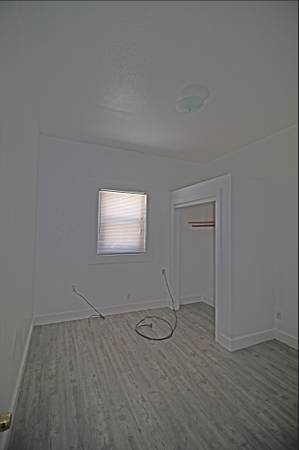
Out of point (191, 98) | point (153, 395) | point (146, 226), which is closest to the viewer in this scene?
point (153, 395)

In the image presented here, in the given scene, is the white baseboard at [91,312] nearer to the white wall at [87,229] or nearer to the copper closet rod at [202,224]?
the white wall at [87,229]

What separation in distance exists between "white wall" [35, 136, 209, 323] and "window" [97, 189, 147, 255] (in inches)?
4.4

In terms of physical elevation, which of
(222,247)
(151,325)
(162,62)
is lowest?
(151,325)

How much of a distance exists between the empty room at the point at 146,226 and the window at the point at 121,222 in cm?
2

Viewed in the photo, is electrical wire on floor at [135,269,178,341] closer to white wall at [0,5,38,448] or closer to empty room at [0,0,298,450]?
empty room at [0,0,298,450]

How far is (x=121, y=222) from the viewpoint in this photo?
304cm

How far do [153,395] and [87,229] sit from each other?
1989 millimetres

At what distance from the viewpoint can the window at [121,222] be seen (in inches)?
114

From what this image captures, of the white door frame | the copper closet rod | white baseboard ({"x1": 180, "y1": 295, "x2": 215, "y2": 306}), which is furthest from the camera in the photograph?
white baseboard ({"x1": 180, "y1": 295, "x2": 215, "y2": 306})

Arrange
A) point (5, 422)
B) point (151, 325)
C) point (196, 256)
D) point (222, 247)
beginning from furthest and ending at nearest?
point (196, 256) → point (151, 325) → point (222, 247) → point (5, 422)

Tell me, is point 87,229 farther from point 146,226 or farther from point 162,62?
point 162,62

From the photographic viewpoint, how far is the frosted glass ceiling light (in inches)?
64.6

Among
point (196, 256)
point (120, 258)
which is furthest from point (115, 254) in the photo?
point (196, 256)

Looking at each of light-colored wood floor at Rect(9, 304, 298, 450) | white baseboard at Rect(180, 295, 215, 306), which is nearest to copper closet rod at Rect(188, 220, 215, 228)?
white baseboard at Rect(180, 295, 215, 306)
